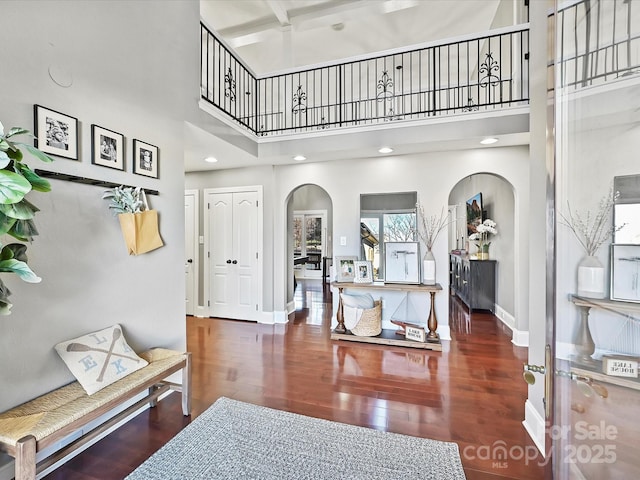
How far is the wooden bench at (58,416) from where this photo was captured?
53.5 inches

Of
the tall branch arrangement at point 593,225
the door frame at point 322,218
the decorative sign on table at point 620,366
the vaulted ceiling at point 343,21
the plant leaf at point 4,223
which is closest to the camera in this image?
the decorative sign on table at point 620,366

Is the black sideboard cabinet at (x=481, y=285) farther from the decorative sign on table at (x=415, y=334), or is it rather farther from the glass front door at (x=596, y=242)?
the glass front door at (x=596, y=242)

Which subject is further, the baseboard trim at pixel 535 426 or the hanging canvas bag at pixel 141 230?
the hanging canvas bag at pixel 141 230

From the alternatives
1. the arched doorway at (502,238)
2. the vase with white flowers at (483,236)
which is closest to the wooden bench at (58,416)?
the arched doorway at (502,238)

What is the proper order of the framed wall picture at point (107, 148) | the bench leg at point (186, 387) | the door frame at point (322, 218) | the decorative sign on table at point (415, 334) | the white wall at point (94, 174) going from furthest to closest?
the door frame at point (322, 218)
the decorative sign on table at point (415, 334)
the bench leg at point (186, 387)
the framed wall picture at point (107, 148)
the white wall at point (94, 174)

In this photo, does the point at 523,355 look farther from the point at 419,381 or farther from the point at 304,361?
the point at 304,361

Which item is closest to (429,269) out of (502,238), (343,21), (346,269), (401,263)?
(401,263)

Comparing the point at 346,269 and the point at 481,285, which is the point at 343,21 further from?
the point at 481,285

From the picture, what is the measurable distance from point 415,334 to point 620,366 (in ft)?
10.1

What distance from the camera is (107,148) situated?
2178 mm

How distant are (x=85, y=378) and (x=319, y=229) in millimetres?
7865

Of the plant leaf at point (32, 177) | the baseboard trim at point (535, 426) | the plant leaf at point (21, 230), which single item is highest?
the plant leaf at point (32, 177)

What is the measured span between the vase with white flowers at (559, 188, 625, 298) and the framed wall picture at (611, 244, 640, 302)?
1.2 inches

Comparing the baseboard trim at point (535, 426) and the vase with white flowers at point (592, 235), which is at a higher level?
the vase with white flowers at point (592, 235)
